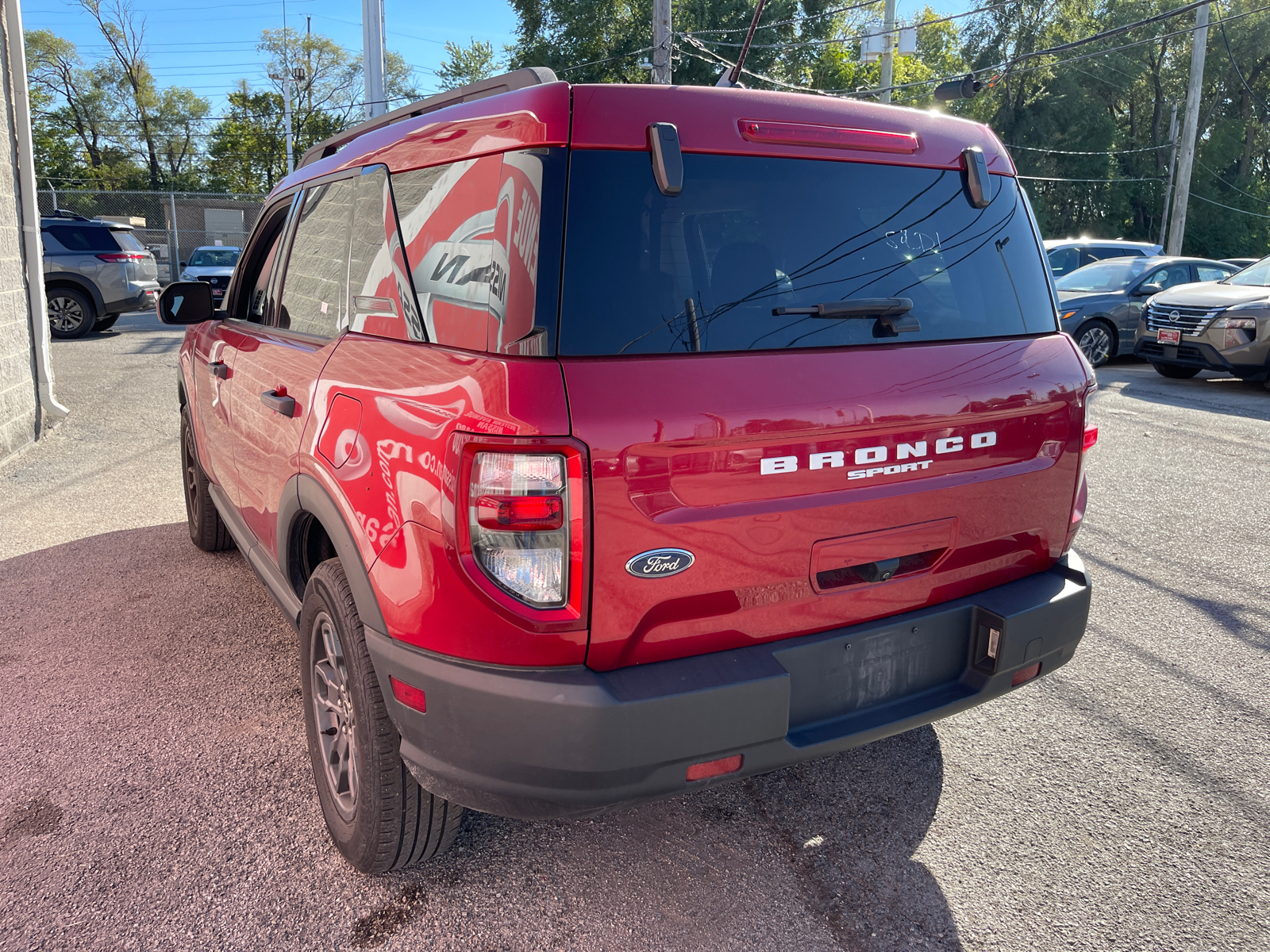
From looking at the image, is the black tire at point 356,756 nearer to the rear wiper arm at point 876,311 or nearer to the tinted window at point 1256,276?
the rear wiper arm at point 876,311

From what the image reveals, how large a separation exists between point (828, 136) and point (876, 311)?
0.45 metres

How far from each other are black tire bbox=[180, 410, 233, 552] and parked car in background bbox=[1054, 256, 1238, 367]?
11.8 m

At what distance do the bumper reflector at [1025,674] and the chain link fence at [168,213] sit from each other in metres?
29.1

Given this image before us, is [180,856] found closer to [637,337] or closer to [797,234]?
[637,337]

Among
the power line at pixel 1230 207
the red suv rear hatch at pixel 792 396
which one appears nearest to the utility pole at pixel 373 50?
the red suv rear hatch at pixel 792 396

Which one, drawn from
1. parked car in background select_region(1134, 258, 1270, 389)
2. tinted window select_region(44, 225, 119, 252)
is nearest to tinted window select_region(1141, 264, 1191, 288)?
parked car in background select_region(1134, 258, 1270, 389)

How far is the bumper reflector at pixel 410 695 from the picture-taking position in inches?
81.0

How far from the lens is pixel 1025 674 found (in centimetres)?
253

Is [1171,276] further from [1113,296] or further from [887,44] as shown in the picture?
[887,44]

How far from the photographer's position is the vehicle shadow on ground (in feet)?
7.62

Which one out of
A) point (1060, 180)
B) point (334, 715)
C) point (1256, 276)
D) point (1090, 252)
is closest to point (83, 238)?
point (334, 715)

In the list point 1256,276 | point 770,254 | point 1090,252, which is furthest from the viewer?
point 1090,252

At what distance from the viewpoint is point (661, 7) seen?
20359 millimetres

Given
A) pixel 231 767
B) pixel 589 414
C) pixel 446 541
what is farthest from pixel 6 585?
pixel 589 414
